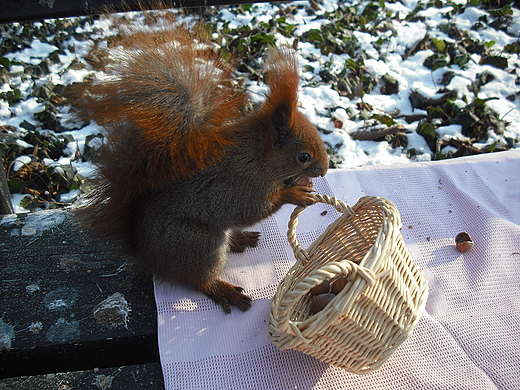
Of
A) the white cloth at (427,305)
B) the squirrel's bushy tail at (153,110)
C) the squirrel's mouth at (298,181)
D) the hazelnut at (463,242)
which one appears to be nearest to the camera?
the squirrel's bushy tail at (153,110)

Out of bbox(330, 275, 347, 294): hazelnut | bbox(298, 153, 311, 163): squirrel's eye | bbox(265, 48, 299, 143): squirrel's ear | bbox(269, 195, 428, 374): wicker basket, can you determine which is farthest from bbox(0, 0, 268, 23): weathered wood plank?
bbox(330, 275, 347, 294): hazelnut

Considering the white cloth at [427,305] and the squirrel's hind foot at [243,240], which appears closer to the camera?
the white cloth at [427,305]

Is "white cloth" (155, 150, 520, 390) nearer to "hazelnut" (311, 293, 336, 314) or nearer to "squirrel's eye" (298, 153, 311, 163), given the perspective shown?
"hazelnut" (311, 293, 336, 314)

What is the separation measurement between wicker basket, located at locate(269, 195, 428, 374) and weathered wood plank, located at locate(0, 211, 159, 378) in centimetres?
48

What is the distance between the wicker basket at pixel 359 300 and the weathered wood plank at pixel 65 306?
0.48 meters

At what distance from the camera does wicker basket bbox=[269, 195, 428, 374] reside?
105 centimetres

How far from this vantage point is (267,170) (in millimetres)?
1437

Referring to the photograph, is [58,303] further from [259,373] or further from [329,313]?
[329,313]

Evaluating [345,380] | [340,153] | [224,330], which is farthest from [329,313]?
[340,153]

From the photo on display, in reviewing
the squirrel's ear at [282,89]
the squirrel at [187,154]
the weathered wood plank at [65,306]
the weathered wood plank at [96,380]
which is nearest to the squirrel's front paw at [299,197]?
the squirrel at [187,154]

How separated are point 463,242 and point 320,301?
71 centimetres

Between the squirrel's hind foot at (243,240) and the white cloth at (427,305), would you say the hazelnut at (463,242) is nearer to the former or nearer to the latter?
the white cloth at (427,305)

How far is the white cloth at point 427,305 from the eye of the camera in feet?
4.18

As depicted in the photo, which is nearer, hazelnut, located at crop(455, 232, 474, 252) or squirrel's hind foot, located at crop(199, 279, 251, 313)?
squirrel's hind foot, located at crop(199, 279, 251, 313)
